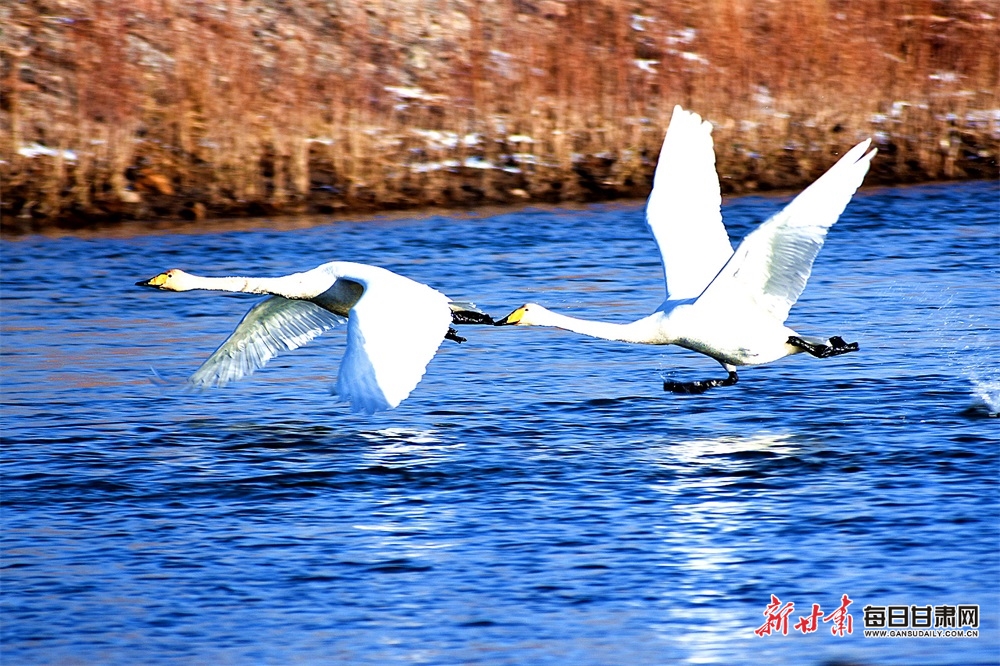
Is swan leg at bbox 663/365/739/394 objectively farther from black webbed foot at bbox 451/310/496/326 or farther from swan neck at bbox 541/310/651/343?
black webbed foot at bbox 451/310/496/326

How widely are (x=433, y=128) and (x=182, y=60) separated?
10.8 ft

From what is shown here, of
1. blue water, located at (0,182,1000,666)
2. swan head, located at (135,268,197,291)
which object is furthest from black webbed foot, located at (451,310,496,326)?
swan head, located at (135,268,197,291)

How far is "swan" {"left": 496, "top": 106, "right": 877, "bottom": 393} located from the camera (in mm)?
8461

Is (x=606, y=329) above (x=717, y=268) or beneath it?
beneath

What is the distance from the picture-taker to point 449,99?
71.5 ft

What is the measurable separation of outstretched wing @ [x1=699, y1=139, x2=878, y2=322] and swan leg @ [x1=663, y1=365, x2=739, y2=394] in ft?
2.43

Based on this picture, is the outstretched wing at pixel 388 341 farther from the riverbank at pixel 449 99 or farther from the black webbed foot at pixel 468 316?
the riverbank at pixel 449 99

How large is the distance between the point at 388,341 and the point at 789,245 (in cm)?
235

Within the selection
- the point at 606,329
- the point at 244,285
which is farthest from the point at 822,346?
the point at 244,285

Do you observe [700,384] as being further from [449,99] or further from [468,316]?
[449,99]

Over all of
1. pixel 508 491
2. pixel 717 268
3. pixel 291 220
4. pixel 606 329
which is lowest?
pixel 508 491

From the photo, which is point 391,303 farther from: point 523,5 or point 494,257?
point 523,5

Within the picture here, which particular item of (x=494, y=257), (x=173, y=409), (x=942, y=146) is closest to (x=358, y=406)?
(x=173, y=409)

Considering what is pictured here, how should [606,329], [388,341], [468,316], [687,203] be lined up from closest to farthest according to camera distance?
[388,341], [606,329], [468,316], [687,203]
